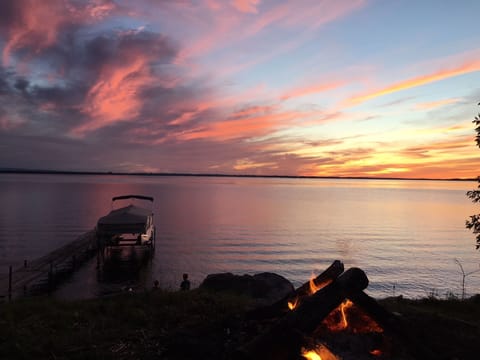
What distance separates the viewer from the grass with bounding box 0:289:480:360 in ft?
21.4

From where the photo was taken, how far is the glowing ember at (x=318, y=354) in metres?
5.53

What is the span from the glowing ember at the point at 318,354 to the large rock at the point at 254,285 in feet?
40.1

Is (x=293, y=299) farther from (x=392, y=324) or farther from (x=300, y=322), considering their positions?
(x=392, y=324)

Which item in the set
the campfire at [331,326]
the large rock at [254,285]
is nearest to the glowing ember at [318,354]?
the campfire at [331,326]

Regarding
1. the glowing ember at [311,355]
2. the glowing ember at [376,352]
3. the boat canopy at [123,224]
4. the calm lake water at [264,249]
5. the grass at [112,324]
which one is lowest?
the calm lake water at [264,249]

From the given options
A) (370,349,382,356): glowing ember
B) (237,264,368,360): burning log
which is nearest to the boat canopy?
(237,264,368,360): burning log

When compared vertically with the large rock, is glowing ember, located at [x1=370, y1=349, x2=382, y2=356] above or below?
above

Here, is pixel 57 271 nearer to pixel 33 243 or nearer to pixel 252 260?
pixel 33 243

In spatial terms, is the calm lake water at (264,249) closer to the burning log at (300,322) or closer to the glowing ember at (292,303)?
the glowing ember at (292,303)

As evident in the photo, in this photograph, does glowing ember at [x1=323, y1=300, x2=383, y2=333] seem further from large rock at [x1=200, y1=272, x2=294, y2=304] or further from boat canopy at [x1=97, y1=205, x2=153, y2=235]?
boat canopy at [x1=97, y1=205, x2=153, y2=235]

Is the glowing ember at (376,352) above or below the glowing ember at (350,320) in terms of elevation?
below

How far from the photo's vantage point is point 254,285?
62.0ft

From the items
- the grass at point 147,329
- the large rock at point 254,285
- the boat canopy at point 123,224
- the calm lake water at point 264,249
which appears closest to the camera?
the grass at point 147,329

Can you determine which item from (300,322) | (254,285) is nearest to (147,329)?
(300,322)
